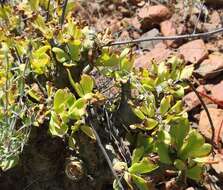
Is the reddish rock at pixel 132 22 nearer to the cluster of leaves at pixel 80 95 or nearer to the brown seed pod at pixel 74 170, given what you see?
the cluster of leaves at pixel 80 95

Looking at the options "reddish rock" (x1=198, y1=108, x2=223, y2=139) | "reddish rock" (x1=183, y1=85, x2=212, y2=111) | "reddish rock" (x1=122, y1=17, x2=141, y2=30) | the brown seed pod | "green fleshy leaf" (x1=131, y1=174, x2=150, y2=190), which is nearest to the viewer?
"green fleshy leaf" (x1=131, y1=174, x2=150, y2=190)

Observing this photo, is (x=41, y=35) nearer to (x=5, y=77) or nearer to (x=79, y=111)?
(x=5, y=77)

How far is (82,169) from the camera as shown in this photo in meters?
1.92

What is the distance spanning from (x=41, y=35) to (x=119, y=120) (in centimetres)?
42

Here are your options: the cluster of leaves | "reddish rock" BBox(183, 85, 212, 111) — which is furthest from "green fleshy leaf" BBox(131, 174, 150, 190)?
"reddish rock" BBox(183, 85, 212, 111)

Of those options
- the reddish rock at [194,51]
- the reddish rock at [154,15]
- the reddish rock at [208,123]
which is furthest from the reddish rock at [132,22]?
the reddish rock at [208,123]

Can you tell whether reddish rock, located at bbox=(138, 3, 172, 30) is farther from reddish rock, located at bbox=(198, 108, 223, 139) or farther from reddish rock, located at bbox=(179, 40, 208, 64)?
reddish rock, located at bbox=(198, 108, 223, 139)

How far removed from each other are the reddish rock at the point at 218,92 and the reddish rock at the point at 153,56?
0.88ft

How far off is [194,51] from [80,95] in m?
0.79

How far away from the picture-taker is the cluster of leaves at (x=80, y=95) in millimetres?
1839

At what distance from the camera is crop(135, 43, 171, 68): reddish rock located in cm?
246

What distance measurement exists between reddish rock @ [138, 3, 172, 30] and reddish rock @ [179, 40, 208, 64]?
284 millimetres

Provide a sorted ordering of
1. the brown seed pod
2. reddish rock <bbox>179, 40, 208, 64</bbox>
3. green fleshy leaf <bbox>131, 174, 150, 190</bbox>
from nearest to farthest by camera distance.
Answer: green fleshy leaf <bbox>131, 174, 150, 190</bbox>
the brown seed pod
reddish rock <bbox>179, 40, 208, 64</bbox>

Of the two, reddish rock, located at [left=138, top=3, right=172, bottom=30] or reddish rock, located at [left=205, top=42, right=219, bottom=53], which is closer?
reddish rock, located at [left=205, top=42, right=219, bottom=53]
